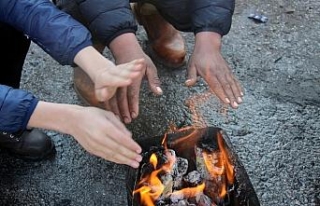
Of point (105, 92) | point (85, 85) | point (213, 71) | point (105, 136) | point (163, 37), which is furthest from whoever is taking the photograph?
point (163, 37)

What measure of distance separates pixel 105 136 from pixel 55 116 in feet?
0.70

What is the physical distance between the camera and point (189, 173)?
6.24 ft

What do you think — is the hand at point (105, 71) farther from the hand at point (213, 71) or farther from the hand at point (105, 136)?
the hand at point (213, 71)

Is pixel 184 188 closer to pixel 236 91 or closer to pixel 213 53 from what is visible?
pixel 236 91

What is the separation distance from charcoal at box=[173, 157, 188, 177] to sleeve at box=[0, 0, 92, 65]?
0.59 metres

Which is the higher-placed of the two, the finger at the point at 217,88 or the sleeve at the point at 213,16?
the sleeve at the point at 213,16

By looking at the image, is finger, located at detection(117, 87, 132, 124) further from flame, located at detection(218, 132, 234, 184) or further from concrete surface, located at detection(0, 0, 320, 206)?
concrete surface, located at detection(0, 0, 320, 206)

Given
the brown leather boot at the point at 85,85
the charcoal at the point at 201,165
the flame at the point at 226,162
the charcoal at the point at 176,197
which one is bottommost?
the brown leather boot at the point at 85,85

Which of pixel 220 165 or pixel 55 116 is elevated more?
pixel 55 116

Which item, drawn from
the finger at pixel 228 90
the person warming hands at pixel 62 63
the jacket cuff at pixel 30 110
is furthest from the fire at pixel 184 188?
the jacket cuff at pixel 30 110

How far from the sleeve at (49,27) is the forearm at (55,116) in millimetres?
309

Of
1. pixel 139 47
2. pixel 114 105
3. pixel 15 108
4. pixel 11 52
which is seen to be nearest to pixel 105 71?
pixel 114 105

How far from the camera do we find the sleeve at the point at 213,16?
2.11 meters

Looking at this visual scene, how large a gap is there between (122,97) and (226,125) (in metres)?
0.94
